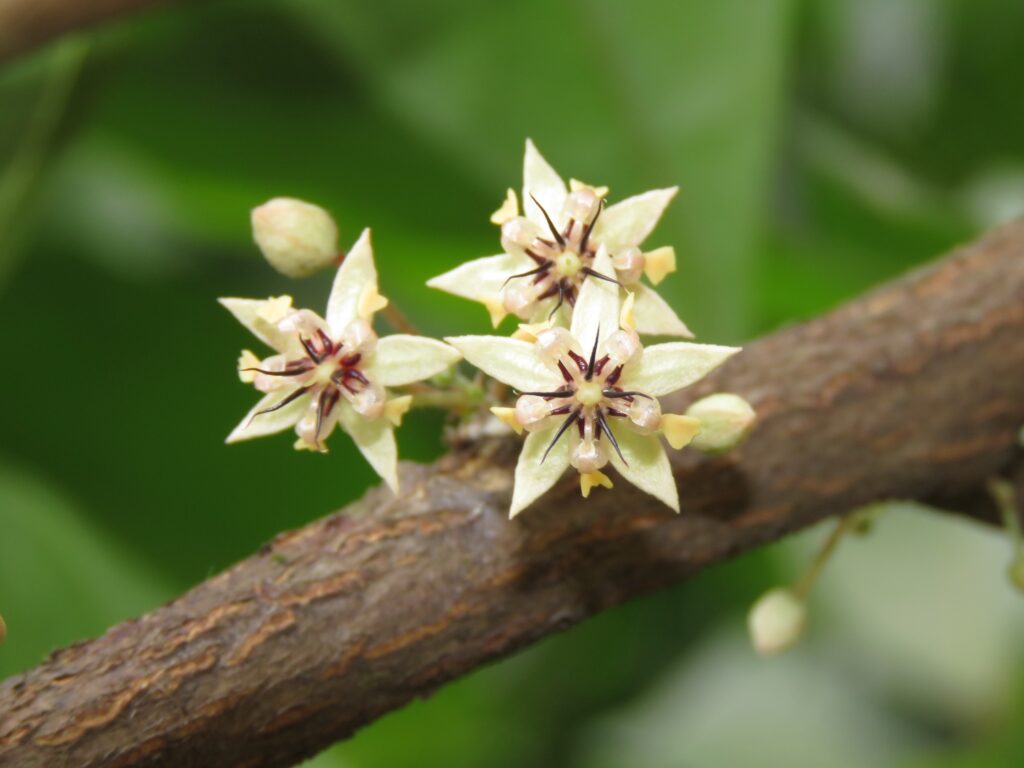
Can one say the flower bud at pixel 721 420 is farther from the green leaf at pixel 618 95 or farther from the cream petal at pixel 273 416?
the green leaf at pixel 618 95

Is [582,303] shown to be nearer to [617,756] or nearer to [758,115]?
[758,115]

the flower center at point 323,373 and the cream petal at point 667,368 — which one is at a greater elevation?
the flower center at point 323,373

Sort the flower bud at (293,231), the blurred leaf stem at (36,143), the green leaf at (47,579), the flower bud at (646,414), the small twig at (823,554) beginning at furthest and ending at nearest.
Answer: the green leaf at (47,579), the blurred leaf stem at (36,143), the small twig at (823,554), the flower bud at (293,231), the flower bud at (646,414)

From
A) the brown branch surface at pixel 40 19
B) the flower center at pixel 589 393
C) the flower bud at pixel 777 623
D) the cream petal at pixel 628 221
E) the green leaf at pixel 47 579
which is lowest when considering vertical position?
the flower bud at pixel 777 623

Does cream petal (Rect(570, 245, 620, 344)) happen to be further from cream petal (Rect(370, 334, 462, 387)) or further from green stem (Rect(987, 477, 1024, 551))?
Answer: green stem (Rect(987, 477, 1024, 551))

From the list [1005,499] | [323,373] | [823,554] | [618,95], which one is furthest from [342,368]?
[618,95]

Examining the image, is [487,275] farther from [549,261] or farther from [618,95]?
[618,95]

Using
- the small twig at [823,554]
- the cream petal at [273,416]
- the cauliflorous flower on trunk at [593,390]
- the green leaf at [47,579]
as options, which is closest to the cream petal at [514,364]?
the cauliflorous flower on trunk at [593,390]

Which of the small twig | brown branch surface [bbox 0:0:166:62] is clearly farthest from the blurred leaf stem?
the small twig
